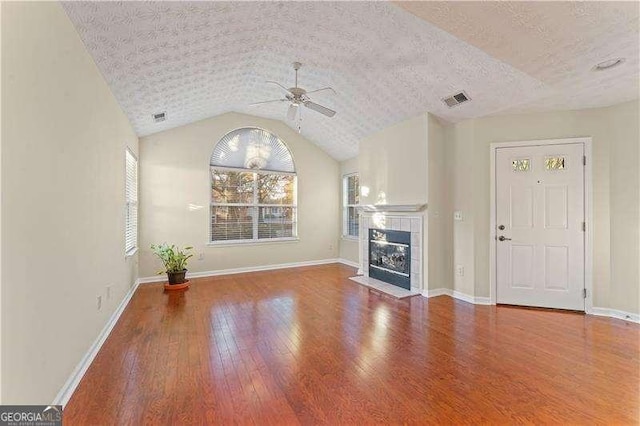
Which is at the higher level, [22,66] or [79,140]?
[22,66]

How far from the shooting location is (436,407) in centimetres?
177

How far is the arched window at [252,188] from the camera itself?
5.55 metres

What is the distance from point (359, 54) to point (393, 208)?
2352mm

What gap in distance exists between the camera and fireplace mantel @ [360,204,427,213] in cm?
418

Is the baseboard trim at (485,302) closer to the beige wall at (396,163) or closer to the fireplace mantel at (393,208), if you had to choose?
the fireplace mantel at (393,208)

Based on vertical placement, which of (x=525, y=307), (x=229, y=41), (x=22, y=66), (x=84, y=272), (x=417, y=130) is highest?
(x=229, y=41)

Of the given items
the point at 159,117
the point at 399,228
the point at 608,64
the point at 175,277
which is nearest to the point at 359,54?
the point at 608,64

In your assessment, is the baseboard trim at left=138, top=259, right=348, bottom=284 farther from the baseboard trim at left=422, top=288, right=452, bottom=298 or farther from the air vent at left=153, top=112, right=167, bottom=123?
the baseboard trim at left=422, top=288, right=452, bottom=298

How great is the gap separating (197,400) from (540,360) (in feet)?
8.71

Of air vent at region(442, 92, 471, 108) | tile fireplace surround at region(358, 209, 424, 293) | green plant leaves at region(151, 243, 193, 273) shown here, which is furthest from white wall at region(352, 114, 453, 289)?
green plant leaves at region(151, 243, 193, 273)

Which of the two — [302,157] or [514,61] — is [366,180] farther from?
[514,61]

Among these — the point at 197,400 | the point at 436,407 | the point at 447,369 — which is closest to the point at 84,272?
the point at 197,400

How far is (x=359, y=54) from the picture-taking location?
3.23 meters

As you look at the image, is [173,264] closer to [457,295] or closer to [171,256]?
[171,256]
